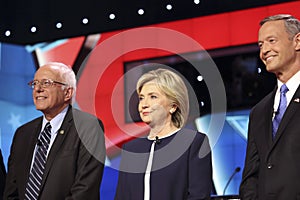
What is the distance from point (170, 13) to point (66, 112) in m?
2.08

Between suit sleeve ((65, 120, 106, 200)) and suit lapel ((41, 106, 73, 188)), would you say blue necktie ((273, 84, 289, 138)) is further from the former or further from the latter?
suit lapel ((41, 106, 73, 188))

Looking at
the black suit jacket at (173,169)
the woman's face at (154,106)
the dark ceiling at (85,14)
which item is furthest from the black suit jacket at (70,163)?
the dark ceiling at (85,14)

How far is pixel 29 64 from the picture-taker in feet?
20.1

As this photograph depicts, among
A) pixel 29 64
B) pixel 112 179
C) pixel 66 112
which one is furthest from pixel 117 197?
pixel 29 64

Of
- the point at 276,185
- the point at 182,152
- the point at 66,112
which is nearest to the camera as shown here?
the point at 276,185

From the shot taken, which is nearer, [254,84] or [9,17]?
[254,84]

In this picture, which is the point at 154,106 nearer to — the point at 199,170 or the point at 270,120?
the point at 199,170

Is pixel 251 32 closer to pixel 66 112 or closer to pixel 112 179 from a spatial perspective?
pixel 112 179

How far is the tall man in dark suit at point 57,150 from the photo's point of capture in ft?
Result: 11.9

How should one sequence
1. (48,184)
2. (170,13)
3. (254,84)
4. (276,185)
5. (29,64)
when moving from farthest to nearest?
(29,64), (170,13), (254,84), (48,184), (276,185)

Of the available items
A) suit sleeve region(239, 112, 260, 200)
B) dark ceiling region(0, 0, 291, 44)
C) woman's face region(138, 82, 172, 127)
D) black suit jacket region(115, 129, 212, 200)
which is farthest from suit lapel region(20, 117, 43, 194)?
dark ceiling region(0, 0, 291, 44)

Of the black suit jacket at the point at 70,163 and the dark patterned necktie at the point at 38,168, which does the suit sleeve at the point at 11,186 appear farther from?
the dark patterned necktie at the point at 38,168

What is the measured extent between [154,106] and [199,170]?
0.44 m

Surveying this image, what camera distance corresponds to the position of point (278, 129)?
9.81ft
